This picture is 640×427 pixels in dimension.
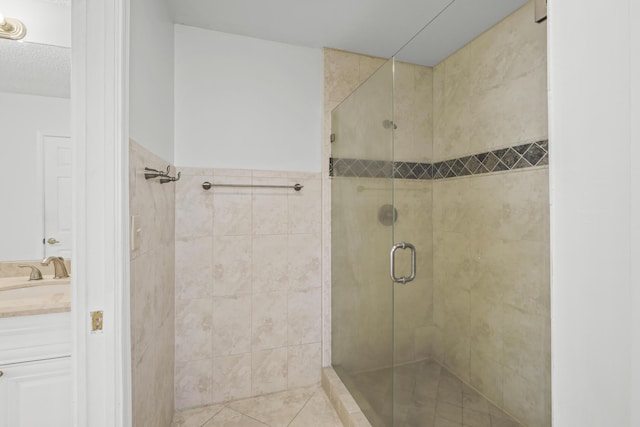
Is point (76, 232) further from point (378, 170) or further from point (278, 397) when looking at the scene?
point (278, 397)

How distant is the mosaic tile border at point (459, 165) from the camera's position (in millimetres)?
1261

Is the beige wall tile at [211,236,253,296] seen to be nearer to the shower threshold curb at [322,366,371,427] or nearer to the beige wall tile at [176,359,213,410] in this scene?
the beige wall tile at [176,359,213,410]

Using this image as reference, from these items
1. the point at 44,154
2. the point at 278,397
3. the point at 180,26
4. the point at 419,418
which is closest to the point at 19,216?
the point at 44,154

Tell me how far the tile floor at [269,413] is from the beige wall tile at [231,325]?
326 millimetres

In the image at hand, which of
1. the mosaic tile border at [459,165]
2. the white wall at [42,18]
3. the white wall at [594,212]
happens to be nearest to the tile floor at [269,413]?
the mosaic tile border at [459,165]

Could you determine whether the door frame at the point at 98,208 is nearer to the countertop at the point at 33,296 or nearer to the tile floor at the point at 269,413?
the countertop at the point at 33,296

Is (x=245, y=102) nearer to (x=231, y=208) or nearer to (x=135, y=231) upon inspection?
(x=231, y=208)

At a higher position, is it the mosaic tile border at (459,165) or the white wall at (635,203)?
the mosaic tile border at (459,165)

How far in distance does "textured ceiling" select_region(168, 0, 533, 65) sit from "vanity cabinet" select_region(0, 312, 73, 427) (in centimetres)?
175

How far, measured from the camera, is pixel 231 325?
A: 1.89m

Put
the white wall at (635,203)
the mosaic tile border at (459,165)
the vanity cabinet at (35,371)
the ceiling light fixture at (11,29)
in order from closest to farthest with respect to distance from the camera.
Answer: the white wall at (635,203) → the vanity cabinet at (35,371) → the mosaic tile border at (459,165) → the ceiling light fixture at (11,29)

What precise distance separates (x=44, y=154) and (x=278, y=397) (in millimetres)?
2028

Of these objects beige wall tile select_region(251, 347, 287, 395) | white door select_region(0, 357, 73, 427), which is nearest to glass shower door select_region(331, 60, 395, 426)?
beige wall tile select_region(251, 347, 287, 395)

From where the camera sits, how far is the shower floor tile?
4.84ft
